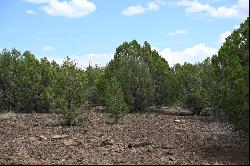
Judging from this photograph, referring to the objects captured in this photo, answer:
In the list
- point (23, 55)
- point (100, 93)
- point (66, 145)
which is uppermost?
point (23, 55)

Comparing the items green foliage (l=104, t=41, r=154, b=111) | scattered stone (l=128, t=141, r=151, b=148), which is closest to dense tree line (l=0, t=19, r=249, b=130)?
green foliage (l=104, t=41, r=154, b=111)

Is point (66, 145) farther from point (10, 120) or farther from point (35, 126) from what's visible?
point (10, 120)

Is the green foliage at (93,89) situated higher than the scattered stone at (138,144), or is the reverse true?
the green foliage at (93,89)

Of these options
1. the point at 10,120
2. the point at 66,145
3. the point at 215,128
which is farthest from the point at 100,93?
the point at 66,145

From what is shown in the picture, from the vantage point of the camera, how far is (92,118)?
2230 centimetres

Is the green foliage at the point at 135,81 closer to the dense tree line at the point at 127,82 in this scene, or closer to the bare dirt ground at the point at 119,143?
the dense tree line at the point at 127,82

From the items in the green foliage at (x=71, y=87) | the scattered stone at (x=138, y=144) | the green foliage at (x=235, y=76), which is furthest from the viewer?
the green foliage at (x=71, y=87)

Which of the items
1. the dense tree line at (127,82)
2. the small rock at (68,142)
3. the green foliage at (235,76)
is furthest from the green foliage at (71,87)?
the green foliage at (235,76)

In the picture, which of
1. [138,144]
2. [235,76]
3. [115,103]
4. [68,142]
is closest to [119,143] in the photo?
[138,144]

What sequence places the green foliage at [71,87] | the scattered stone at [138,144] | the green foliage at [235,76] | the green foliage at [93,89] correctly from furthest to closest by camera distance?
the green foliage at [93,89], the green foliage at [71,87], the scattered stone at [138,144], the green foliage at [235,76]

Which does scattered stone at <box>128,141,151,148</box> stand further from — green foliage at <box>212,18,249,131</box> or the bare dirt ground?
green foliage at <box>212,18,249,131</box>

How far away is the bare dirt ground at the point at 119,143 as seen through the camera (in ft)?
40.0

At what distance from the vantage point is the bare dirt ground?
1219 centimetres

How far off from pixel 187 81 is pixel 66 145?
1377 centimetres
